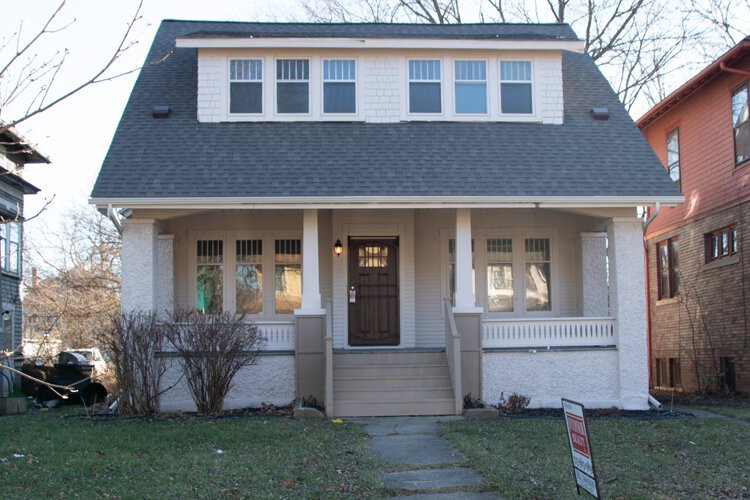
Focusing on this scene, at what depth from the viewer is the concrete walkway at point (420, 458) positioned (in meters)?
8.52

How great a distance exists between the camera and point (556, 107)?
16281 mm

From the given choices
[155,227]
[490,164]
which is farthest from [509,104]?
[155,227]

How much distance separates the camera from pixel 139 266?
46.5 feet

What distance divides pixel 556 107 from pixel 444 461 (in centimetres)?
865

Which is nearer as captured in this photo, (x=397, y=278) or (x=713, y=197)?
(x=397, y=278)

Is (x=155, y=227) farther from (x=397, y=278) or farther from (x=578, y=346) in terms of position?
(x=578, y=346)

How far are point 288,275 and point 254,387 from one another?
3022mm

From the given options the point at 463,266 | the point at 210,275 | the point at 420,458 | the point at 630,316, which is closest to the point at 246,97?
the point at 210,275

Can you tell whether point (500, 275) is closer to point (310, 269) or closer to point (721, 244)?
point (310, 269)

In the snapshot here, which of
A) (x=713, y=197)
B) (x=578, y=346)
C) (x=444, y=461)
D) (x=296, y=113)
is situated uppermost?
(x=296, y=113)

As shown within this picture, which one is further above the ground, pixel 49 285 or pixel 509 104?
pixel 509 104

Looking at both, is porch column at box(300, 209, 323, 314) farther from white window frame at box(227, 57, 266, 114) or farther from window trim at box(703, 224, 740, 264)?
window trim at box(703, 224, 740, 264)

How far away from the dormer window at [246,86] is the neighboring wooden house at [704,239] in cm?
882

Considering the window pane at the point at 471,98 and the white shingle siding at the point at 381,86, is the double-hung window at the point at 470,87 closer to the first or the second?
the window pane at the point at 471,98
